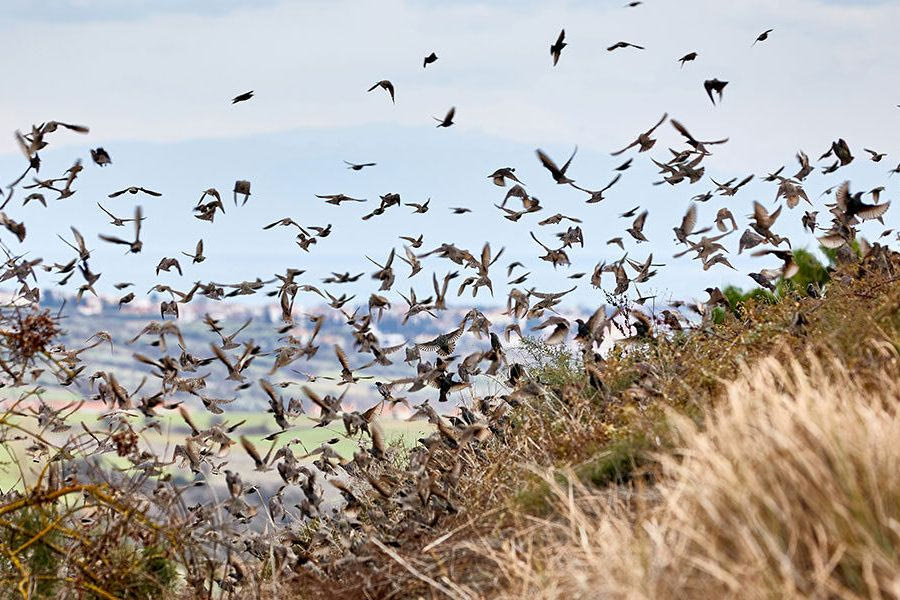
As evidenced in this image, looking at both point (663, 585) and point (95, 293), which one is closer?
point (663, 585)

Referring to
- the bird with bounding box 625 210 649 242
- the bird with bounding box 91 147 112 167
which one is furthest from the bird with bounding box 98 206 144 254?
the bird with bounding box 625 210 649 242

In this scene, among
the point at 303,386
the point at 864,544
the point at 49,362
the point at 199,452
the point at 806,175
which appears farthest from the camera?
the point at 806,175

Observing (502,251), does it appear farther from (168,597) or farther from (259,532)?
(168,597)

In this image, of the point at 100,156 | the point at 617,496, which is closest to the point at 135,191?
the point at 100,156

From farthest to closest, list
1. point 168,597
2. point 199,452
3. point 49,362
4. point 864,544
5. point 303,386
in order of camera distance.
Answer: point 199,452, point 168,597, point 303,386, point 49,362, point 864,544

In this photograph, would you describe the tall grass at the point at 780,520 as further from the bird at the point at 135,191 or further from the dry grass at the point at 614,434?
the bird at the point at 135,191

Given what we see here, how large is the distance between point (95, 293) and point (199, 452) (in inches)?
78.9

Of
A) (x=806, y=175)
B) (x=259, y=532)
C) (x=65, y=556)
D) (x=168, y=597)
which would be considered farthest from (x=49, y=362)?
(x=806, y=175)

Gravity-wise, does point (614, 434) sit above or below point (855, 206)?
below

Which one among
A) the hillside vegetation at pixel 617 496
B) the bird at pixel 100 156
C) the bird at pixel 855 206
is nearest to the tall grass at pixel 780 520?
the hillside vegetation at pixel 617 496

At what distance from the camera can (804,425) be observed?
592 cm

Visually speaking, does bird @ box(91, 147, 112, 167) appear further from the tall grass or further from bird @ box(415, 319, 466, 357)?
the tall grass

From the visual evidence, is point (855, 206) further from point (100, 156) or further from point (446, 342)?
point (100, 156)

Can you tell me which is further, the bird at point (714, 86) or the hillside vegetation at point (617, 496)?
the bird at point (714, 86)
